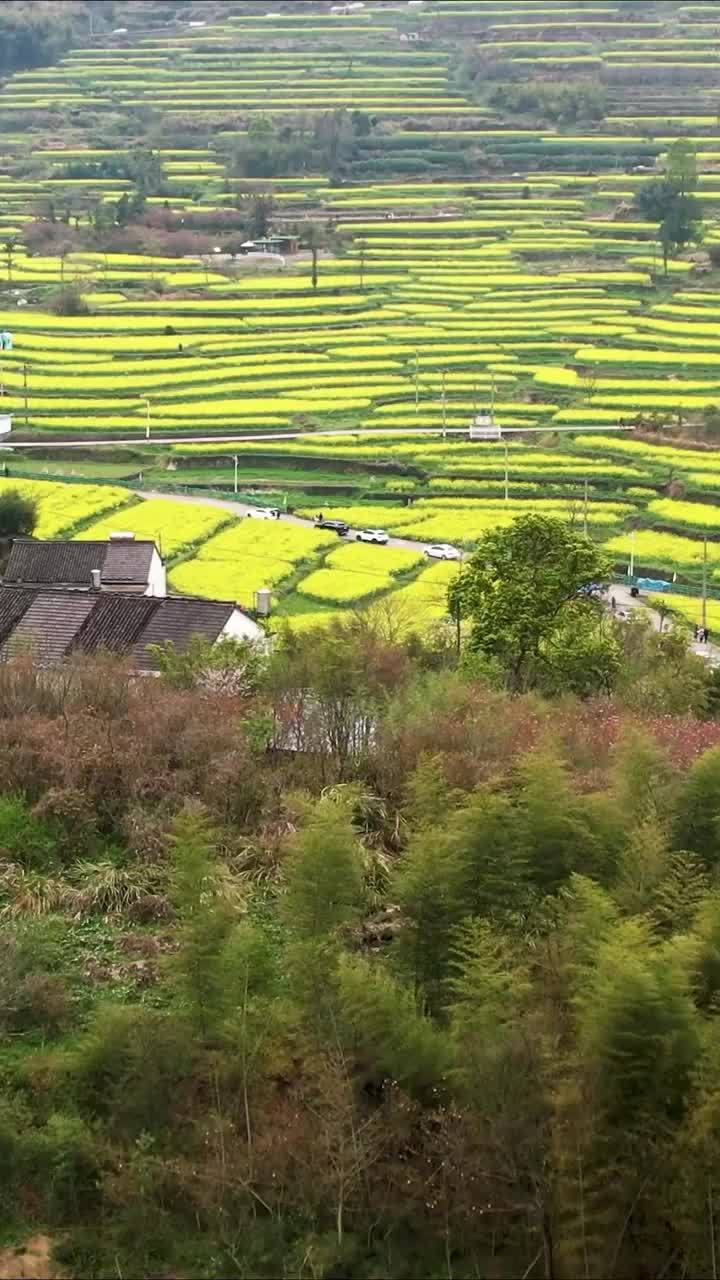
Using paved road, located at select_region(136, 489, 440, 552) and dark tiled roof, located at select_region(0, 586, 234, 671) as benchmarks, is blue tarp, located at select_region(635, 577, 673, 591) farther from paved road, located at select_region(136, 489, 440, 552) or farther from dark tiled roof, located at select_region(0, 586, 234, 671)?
dark tiled roof, located at select_region(0, 586, 234, 671)

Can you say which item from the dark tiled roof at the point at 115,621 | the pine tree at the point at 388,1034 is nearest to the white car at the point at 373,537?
the dark tiled roof at the point at 115,621

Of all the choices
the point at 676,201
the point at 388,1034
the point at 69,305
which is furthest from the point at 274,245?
the point at 388,1034

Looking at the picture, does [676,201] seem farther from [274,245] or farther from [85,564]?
[85,564]

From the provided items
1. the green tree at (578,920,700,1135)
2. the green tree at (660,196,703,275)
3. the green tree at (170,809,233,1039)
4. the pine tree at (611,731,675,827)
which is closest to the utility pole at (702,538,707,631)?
Answer: the pine tree at (611,731,675,827)

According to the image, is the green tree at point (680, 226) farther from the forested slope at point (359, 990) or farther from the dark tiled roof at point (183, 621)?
the forested slope at point (359, 990)

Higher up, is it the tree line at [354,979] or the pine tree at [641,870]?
the pine tree at [641,870]

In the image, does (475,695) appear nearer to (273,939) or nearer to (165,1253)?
(273,939)

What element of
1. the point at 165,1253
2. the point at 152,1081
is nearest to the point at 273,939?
the point at 152,1081
